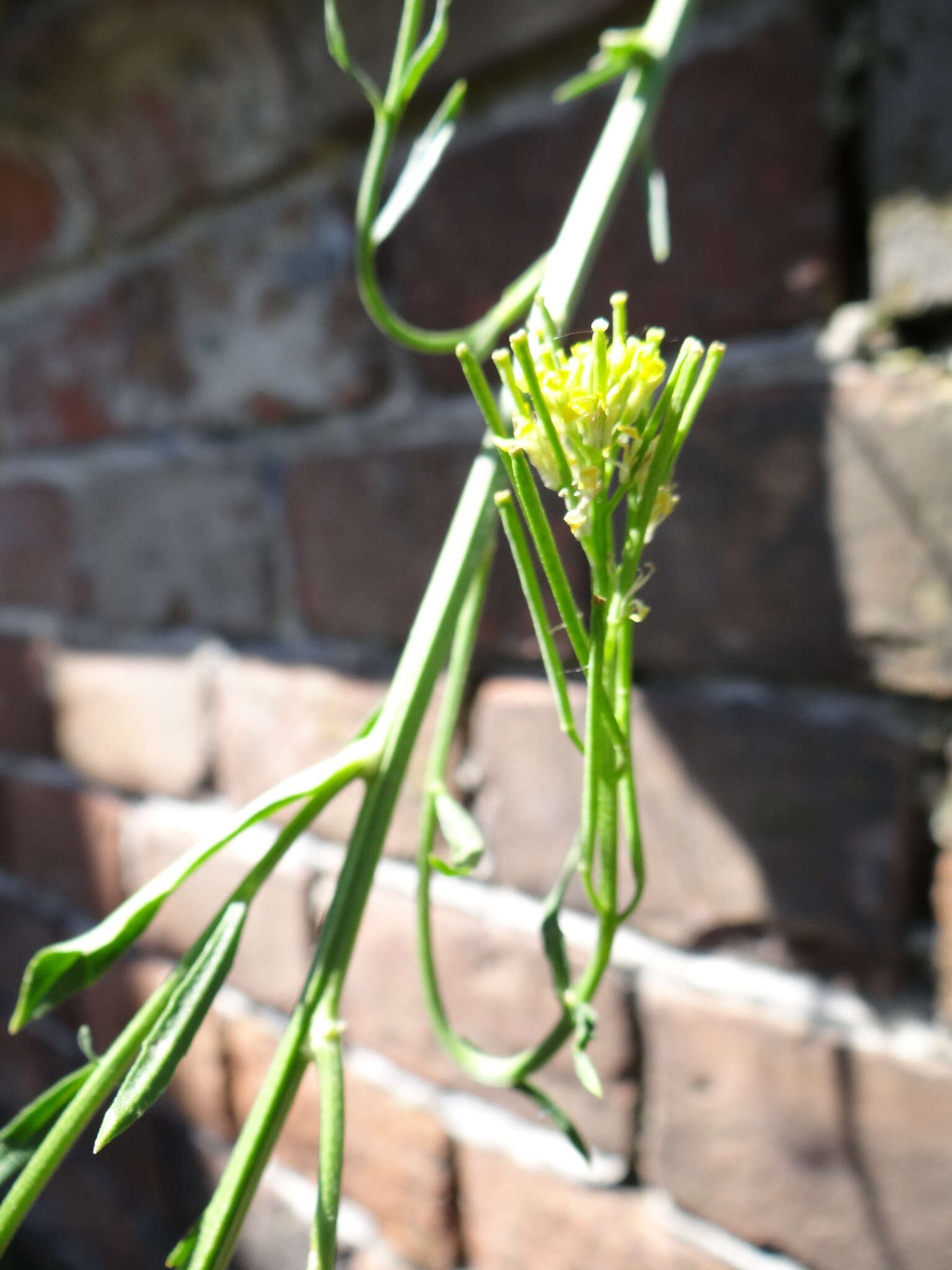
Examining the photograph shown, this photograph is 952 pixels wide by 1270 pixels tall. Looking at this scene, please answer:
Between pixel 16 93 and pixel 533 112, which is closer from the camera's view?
pixel 533 112

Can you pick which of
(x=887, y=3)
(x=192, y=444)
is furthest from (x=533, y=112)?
(x=192, y=444)

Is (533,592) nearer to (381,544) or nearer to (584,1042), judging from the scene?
(584,1042)

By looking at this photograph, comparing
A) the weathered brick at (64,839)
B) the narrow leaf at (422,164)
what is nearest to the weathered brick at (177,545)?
the weathered brick at (64,839)

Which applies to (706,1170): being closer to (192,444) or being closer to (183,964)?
(183,964)

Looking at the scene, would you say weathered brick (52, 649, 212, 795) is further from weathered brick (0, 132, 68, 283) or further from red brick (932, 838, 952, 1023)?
red brick (932, 838, 952, 1023)

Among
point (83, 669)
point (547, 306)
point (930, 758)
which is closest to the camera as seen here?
point (547, 306)

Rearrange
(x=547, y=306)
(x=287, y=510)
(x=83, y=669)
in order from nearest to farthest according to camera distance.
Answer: (x=547, y=306) < (x=287, y=510) < (x=83, y=669)
